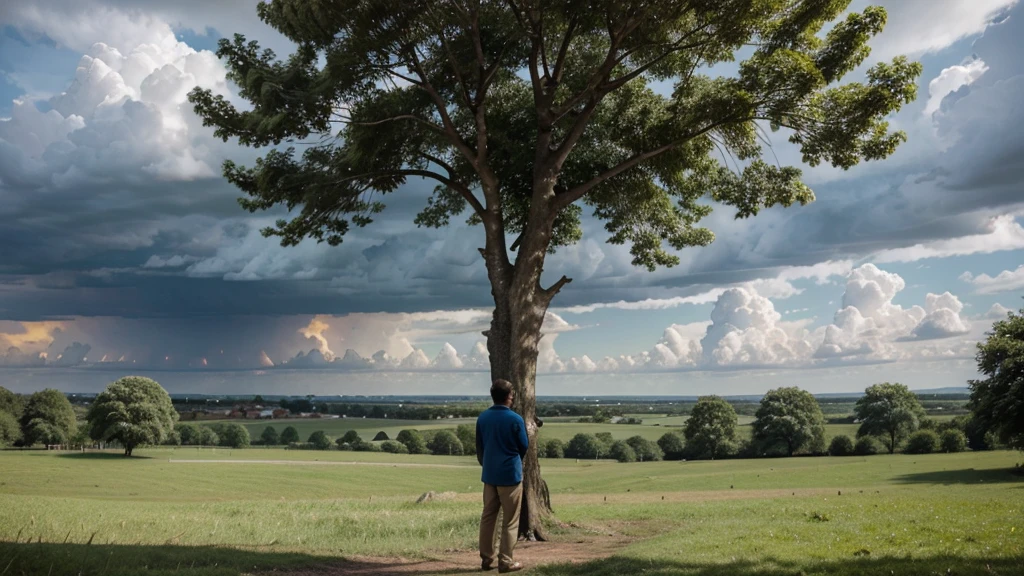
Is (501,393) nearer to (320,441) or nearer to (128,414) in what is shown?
(128,414)

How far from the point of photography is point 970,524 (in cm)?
1275

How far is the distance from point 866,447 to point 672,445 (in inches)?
806

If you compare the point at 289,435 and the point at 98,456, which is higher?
the point at 98,456

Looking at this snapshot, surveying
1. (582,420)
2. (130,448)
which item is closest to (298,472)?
(130,448)

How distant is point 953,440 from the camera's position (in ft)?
205

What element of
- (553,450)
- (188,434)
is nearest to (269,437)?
(188,434)

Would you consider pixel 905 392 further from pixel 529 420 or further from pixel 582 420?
pixel 529 420

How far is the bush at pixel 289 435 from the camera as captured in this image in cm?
9100

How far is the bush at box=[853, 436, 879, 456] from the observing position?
7006cm

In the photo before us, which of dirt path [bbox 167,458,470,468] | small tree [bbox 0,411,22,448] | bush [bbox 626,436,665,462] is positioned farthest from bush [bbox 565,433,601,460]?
small tree [bbox 0,411,22,448]

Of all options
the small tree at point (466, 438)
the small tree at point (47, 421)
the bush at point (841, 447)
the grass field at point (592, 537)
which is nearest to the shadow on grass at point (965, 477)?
the grass field at point (592, 537)

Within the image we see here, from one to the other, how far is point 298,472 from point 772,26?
163 feet

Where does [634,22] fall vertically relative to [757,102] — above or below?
above

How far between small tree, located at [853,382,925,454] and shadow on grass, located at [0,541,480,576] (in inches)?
2810
